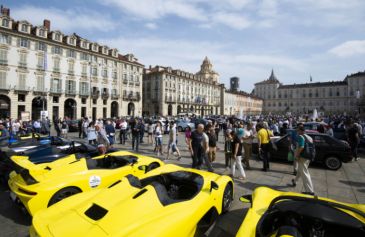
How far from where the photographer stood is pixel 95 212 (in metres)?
3.14

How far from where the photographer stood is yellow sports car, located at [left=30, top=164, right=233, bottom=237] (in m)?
2.77

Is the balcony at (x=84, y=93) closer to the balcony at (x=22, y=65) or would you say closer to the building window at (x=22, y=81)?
the building window at (x=22, y=81)

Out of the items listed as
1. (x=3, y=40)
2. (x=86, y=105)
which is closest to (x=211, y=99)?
(x=86, y=105)

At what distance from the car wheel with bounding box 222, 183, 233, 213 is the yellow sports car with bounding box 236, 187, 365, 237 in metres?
1.51

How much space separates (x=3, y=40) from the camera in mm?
33375

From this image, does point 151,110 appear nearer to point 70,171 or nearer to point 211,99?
point 211,99

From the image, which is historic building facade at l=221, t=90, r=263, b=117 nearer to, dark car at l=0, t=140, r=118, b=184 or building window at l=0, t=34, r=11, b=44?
building window at l=0, t=34, r=11, b=44

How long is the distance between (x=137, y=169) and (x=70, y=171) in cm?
161

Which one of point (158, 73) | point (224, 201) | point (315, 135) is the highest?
point (158, 73)

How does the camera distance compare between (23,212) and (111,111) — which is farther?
(111,111)

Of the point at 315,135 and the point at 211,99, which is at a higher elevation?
the point at 211,99

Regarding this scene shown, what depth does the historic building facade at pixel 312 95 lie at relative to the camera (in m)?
101

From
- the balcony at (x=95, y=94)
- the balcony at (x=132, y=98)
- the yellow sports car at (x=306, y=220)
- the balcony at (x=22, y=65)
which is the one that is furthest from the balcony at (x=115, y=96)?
the yellow sports car at (x=306, y=220)

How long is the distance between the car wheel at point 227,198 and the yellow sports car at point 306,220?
151 cm
